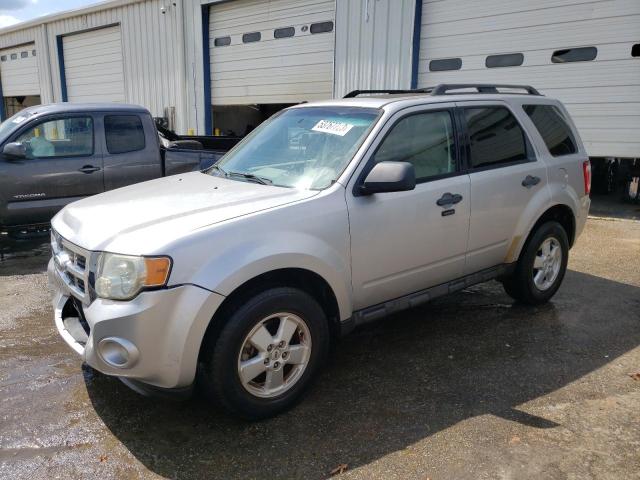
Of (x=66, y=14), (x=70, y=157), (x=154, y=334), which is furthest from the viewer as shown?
(x=66, y=14)

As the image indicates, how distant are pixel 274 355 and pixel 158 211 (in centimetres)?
103

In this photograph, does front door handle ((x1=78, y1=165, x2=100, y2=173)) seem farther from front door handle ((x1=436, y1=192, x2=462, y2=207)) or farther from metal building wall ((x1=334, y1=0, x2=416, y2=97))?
metal building wall ((x1=334, y1=0, x2=416, y2=97))

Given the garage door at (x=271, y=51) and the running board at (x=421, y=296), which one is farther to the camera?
the garage door at (x=271, y=51)

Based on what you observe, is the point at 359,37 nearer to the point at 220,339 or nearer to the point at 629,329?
the point at 629,329

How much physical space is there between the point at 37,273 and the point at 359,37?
306 inches

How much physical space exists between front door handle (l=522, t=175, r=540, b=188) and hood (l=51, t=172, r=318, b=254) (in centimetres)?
203

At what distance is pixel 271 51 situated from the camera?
12.7 m

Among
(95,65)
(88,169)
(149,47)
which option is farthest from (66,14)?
(88,169)

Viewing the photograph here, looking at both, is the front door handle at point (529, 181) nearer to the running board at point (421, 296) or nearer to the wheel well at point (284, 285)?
the running board at point (421, 296)

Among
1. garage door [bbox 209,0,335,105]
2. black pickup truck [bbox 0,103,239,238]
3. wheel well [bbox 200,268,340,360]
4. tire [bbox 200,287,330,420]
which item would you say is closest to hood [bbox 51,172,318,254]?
wheel well [bbox 200,268,340,360]

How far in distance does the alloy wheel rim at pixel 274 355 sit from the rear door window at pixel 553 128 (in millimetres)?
2874

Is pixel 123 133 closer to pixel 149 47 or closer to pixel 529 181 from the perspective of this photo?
pixel 529 181

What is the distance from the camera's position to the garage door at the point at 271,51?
1172 centimetres

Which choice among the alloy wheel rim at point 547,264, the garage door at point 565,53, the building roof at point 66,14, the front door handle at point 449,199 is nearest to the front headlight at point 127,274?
the front door handle at point 449,199
